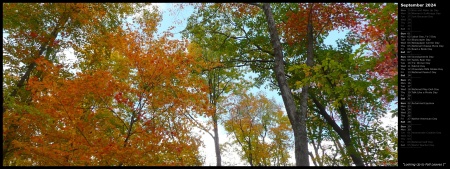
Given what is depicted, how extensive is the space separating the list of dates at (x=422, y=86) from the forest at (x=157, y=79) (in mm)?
1081

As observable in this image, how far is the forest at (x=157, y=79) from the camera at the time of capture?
7.40 meters

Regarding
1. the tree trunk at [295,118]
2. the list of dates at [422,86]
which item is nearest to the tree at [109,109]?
the tree trunk at [295,118]

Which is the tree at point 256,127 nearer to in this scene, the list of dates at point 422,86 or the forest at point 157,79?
the forest at point 157,79

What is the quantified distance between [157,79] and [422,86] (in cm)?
645

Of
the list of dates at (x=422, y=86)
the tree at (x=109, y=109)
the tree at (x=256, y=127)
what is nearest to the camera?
the list of dates at (x=422, y=86)

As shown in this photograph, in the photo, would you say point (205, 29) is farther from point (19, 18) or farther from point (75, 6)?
point (19, 18)

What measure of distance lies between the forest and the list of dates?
108cm

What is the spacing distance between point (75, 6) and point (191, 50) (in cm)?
1014

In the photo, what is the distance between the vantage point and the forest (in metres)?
7.40

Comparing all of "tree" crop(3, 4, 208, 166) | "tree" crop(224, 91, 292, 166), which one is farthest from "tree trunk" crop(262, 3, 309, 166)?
"tree" crop(224, 91, 292, 166)

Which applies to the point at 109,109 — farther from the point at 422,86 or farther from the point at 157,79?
the point at 422,86

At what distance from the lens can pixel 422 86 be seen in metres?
5.00

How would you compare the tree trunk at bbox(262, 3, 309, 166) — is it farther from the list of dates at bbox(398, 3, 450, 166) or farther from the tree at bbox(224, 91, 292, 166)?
the tree at bbox(224, 91, 292, 166)

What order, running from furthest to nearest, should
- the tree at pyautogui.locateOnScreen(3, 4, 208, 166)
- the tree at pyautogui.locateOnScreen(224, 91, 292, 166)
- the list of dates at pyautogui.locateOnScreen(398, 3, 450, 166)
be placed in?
the tree at pyautogui.locateOnScreen(224, 91, 292, 166), the tree at pyautogui.locateOnScreen(3, 4, 208, 166), the list of dates at pyautogui.locateOnScreen(398, 3, 450, 166)
